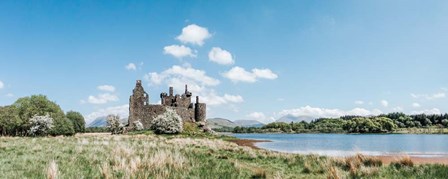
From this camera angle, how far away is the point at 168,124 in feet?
175

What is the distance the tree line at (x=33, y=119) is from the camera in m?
60.1

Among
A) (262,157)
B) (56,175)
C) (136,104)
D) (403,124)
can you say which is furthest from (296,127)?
(56,175)

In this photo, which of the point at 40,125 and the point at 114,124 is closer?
the point at 40,125

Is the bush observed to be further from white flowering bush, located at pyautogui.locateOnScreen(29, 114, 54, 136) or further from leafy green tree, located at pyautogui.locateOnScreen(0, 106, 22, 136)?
leafy green tree, located at pyautogui.locateOnScreen(0, 106, 22, 136)

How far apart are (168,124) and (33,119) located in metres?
23.4

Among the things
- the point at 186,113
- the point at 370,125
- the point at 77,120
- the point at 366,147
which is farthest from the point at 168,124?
the point at 370,125

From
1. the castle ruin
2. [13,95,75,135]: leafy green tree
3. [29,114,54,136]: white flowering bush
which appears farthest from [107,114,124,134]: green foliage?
[13,95,75,135]: leafy green tree

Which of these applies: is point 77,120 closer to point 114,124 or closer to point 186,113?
point 114,124

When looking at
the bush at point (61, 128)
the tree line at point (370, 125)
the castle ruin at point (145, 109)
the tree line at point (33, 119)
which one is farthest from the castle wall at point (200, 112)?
the tree line at point (370, 125)

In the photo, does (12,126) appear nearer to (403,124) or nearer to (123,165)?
(123,165)

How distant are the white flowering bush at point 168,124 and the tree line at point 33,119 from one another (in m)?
18.9

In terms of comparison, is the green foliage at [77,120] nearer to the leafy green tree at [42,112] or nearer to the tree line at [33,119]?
the tree line at [33,119]

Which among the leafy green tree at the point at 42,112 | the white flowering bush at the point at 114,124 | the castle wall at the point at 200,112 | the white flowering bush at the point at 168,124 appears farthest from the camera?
the leafy green tree at the point at 42,112

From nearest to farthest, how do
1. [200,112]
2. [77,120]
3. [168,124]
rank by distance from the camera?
[168,124]
[200,112]
[77,120]
